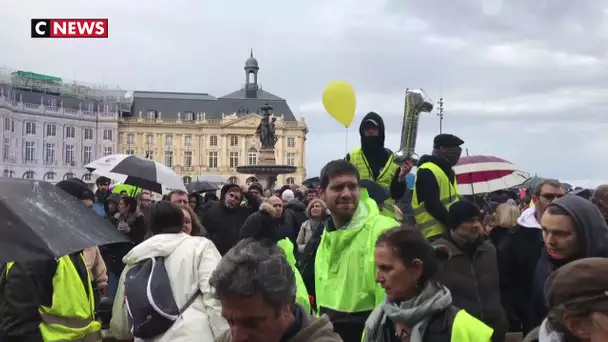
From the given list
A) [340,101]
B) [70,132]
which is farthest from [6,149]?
[340,101]

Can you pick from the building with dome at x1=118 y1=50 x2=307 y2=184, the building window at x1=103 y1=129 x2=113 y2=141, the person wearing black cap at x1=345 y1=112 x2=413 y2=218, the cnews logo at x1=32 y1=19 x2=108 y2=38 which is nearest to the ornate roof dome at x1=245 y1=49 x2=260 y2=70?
the building with dome at x1=118 y1=50 x2=307 y2=184

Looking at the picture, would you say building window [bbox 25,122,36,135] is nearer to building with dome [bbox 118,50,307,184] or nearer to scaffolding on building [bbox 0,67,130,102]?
scaffolding on building [bbox 0,67,130,102]

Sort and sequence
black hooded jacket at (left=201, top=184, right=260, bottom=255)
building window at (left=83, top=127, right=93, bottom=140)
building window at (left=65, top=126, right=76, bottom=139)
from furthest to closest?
1. building window at (left=83, top=127, right=93, bottom=140)
2. building window at (left=65, top=126, right=76, bottom=139)
3. black hooded jacket at (left=201, top=184, right=260, bottom=255)

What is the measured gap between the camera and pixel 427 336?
271 cm

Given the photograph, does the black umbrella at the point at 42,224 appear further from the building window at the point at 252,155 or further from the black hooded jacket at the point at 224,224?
the building window at the point at 252,155

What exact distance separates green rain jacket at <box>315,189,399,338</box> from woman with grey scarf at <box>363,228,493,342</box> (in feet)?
1.94

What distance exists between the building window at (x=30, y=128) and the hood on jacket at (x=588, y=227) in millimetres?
84058

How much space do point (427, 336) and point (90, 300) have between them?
8.12 feet

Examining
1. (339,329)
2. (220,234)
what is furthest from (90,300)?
(220,234)

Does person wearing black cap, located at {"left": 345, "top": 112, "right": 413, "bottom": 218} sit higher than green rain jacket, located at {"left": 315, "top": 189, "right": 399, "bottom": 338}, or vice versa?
person wearing black cap, located at {"left": 345, "top": 112, "right": 413, "bottom": 218}

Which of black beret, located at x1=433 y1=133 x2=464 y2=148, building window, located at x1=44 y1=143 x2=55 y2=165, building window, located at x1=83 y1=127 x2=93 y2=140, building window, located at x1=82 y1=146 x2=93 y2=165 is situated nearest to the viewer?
black beret, located at x1=433 y1=133 x2=464 y2=148

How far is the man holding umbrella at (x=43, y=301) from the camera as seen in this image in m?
4.13

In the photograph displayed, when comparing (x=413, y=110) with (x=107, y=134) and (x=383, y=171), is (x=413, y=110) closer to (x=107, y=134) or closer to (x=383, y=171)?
(x=383, y=171)

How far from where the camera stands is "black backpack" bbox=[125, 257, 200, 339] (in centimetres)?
→ 390
